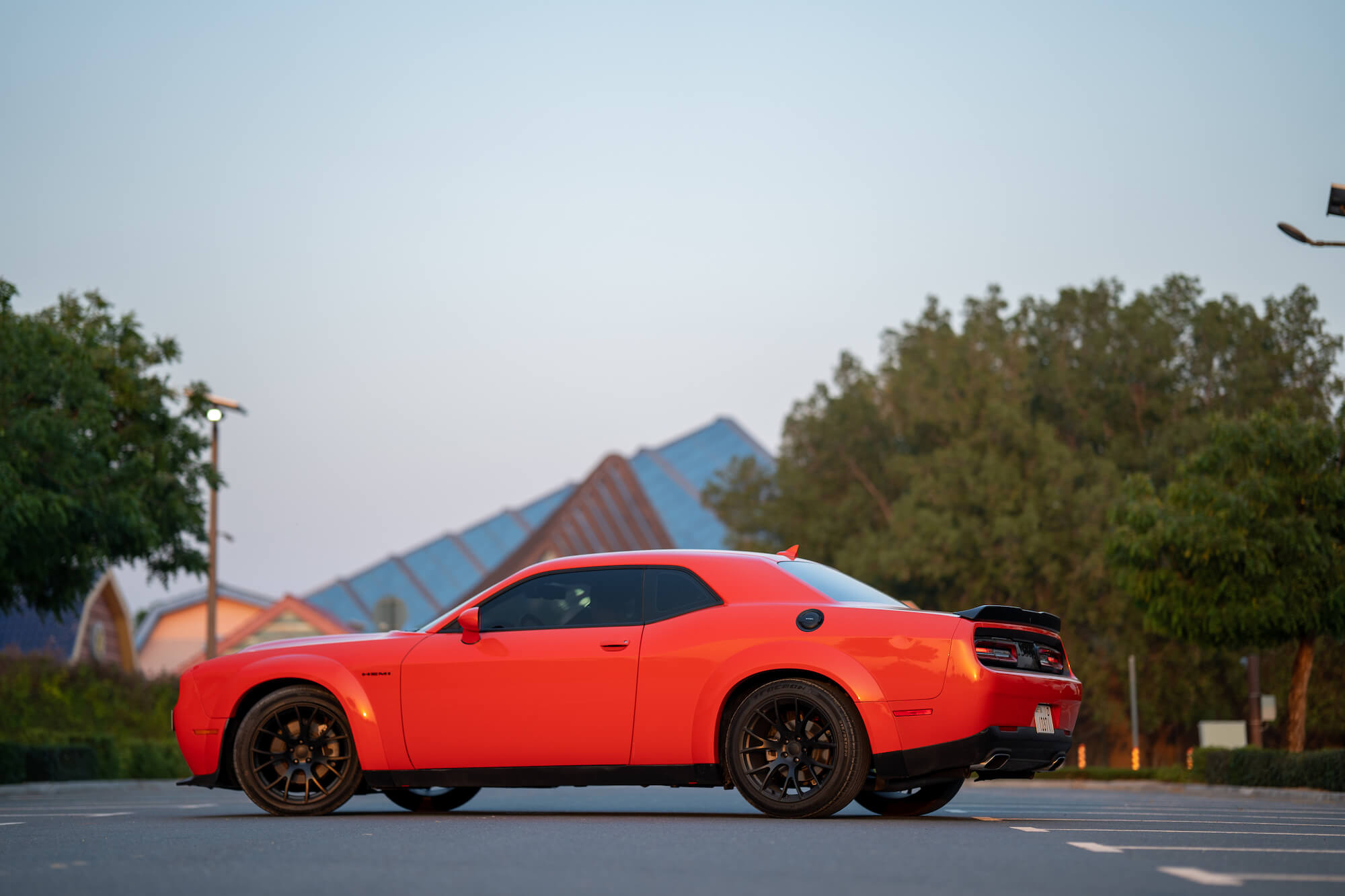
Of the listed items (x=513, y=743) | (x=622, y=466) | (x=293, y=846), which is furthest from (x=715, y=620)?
(x=622, y=466)

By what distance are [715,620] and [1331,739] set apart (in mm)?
40252

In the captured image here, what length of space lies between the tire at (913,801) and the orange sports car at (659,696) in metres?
0.01

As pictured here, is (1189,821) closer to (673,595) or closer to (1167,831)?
(1167,831)

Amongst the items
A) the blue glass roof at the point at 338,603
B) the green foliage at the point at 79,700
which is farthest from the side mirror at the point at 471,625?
the blue glass roof at the point at 338,603

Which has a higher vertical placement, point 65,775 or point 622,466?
point 622,466

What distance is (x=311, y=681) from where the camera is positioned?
9750 millimetres

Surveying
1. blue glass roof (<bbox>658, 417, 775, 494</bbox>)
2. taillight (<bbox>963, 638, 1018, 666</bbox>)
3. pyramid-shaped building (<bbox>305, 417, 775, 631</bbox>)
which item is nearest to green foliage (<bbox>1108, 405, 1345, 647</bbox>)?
taillight (<bbox>963, 638, 1018, 666</bbox>)

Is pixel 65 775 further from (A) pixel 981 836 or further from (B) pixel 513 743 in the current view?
(A) pixel 981 836

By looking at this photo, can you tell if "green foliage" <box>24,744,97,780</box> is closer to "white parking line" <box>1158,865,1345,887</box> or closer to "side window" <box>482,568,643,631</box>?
"side window" <box>482,568,643,631</box>

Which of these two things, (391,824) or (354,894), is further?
(391,824)

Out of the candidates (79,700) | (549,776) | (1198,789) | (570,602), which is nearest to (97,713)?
(79,700)

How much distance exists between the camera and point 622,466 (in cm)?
6612

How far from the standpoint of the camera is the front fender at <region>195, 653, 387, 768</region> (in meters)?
9.50

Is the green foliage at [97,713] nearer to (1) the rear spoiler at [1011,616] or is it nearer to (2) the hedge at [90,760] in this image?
(2) the hedge at [90,760]
